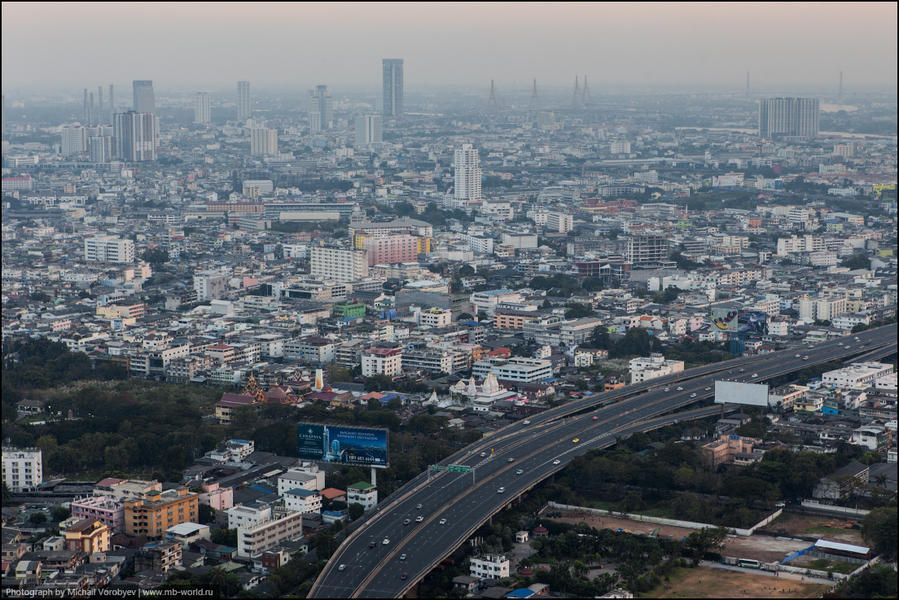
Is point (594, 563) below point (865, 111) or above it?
below

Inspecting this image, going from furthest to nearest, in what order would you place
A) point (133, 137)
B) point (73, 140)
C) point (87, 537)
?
point (73, 140), point (133, 137), point (87, 537)

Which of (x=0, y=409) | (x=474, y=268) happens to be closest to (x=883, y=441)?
(x=0, y=409)

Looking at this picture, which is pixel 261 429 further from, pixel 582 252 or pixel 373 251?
pixel 582 252

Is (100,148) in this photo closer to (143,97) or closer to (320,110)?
(143,97)

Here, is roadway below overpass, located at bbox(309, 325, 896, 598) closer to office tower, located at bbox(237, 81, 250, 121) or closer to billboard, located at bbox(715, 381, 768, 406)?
billboard, located at bbox(715, 381, 768, 406)

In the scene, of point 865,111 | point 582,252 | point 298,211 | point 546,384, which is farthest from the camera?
point 865,111

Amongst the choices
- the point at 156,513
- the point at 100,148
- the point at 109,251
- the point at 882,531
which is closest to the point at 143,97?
the point at 100,148

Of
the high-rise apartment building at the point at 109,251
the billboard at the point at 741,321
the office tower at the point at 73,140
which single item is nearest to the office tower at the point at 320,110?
the office tower at the point at 73,140

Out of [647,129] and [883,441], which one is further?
[647,129]
